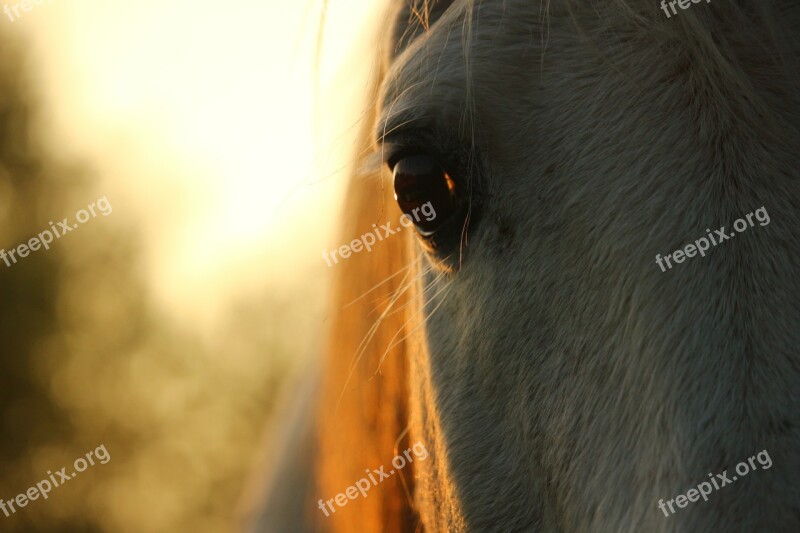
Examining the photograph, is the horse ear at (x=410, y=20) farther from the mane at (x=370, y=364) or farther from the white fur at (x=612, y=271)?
the white fur at (x=612, y=271)

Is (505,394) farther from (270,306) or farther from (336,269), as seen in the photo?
(270,306)

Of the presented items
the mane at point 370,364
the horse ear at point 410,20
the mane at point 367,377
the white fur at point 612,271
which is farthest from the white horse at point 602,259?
the mane at point 367,377

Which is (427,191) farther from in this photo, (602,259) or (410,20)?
(410,20)

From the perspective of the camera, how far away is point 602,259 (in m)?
1.24

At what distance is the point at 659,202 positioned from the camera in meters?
1.19

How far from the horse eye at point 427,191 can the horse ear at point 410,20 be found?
0.42 m

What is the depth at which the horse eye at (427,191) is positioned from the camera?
4.85ft

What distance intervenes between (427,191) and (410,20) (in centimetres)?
59

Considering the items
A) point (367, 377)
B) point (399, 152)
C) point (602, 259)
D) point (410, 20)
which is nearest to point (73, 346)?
point (367, 377)

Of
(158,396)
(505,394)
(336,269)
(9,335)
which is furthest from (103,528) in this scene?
(505,394)

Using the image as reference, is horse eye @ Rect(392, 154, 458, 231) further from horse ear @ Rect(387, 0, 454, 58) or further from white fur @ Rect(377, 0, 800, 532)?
horse ear @ Rect(387, 0, 454, 58)

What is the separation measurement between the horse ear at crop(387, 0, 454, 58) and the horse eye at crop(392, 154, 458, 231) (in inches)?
16.7

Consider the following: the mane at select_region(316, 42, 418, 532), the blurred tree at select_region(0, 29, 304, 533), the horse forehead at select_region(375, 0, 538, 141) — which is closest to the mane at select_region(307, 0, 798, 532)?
the mane at select_region(316, 42, 418, 532)

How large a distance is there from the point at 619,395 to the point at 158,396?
31.2 ft
